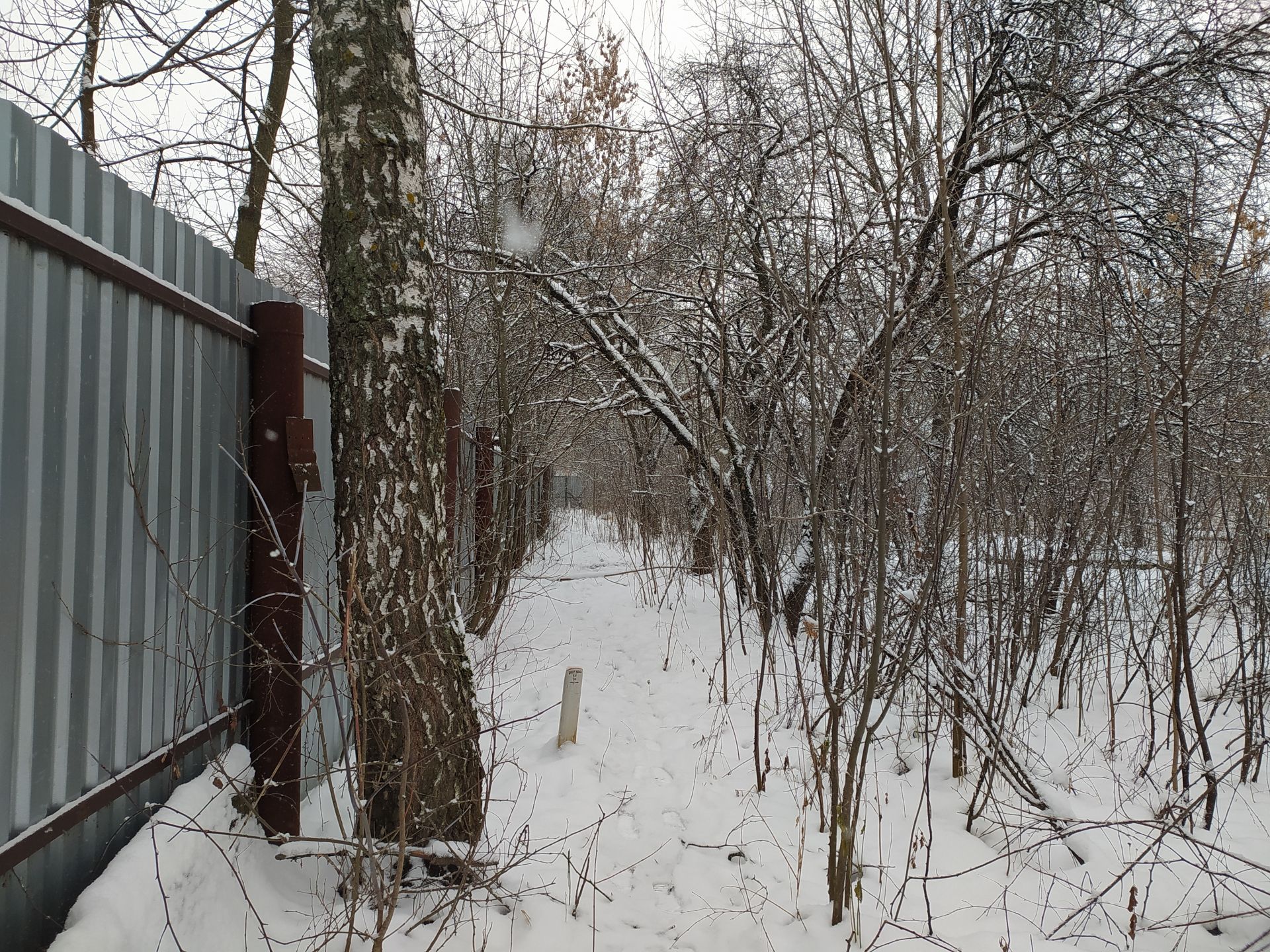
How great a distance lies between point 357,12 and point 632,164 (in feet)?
14.3

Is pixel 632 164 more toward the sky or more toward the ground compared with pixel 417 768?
more toward the sky

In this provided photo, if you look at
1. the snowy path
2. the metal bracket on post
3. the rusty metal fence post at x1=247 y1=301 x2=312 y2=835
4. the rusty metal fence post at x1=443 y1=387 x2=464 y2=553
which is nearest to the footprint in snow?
the snowy path

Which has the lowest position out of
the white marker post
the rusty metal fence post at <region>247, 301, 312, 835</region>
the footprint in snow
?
the footprint in snow

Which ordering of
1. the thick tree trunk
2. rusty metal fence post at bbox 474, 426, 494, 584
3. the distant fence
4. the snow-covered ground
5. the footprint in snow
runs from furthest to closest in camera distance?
rusty metal fence post at bbox 474, 426, 494, 584 < the footprint in snow < the thick tree trunk < the snow-covered ground < the distant fence

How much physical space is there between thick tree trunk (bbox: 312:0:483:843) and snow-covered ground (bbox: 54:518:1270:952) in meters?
0.24

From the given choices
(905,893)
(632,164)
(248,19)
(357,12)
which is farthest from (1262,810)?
(248,19)

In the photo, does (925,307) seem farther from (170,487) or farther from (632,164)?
(632,164)

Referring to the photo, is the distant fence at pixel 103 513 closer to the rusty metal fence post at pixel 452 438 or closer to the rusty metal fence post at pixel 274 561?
the rusty metal fence post at pixel 274 561

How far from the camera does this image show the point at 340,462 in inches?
86.7

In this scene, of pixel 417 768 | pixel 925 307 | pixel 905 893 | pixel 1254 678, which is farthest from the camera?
pixel 925 307

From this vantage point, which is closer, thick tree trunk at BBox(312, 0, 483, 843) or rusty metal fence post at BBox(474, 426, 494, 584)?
thick tree trunk at BBox(312, 0, 483, 843)

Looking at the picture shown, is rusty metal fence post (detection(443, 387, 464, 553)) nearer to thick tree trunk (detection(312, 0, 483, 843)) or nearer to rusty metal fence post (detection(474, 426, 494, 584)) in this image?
rusty metal fence post (detection(474, 426, 494, 584))

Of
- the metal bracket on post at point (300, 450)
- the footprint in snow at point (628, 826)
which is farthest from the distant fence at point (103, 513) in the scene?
the footprint in snow at point (628, 826)

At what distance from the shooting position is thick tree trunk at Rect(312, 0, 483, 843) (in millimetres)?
2186
